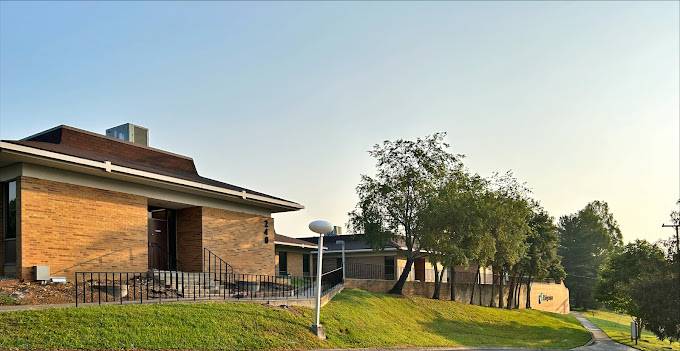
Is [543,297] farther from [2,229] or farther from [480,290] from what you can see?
[2,229]

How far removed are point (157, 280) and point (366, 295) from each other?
9777mm

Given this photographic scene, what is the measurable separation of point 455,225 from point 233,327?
58.8 ft

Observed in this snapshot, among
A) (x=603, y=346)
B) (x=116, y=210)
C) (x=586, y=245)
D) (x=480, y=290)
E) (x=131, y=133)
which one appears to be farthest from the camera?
(x=586, y=245)

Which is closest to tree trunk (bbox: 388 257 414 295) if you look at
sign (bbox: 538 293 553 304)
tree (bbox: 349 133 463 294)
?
tree (bbox: 349 133 463 294)

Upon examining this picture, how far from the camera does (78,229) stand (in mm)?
18859

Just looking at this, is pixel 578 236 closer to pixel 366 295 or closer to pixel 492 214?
pixel 492 214

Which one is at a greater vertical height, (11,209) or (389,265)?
(11,209)

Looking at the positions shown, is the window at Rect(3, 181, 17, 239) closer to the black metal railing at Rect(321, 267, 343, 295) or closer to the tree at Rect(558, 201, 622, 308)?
the black metal railing at Rect(321, 267, 343, 295)

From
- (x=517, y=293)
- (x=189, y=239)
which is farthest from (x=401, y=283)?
(x=517, y=293)

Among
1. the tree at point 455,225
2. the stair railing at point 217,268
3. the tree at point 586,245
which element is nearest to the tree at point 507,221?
the tree at point 455,225

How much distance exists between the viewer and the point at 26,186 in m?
17.5

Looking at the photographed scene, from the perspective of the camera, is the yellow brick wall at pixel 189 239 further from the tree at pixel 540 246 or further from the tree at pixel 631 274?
the tree at pixel 540 246

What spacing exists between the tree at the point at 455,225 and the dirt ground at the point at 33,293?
1830 centimetres

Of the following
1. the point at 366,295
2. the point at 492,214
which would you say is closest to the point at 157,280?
the point at 366,295
